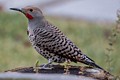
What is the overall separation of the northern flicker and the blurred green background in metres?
1.32

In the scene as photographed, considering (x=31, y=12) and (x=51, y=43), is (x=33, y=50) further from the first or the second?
(x=51, y=43)

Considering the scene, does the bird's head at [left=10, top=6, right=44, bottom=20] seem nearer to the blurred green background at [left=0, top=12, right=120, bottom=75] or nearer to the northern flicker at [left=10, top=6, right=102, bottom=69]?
the northern flicker at [left=10, top=6, right=102, bottom=69]

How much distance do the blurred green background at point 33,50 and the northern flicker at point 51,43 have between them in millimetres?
1324

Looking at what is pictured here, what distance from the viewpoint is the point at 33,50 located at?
938cm

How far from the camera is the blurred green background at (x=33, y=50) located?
855 cm

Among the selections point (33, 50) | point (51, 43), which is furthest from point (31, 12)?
point (33, 50)

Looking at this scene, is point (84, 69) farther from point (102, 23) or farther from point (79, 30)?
point (102, 23)

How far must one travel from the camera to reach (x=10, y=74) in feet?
16.9

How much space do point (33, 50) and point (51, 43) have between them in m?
2.90

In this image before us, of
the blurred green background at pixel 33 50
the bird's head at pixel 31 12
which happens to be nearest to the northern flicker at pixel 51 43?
the bird's head at pixel 31 12

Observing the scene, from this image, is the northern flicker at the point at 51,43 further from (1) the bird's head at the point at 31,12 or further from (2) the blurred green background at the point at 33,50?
(2) the blurred green background at the point at 33,50

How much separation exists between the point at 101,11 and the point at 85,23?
2396mm

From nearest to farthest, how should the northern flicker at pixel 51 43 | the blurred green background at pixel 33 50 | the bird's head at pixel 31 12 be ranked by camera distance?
1. the northern flicker at pixel 51 43
2. the bird's head at pixel 31 12
3. the blurred green background at pixel 33 50

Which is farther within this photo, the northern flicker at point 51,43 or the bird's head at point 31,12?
the bird's head at point 31,12
